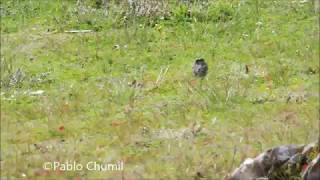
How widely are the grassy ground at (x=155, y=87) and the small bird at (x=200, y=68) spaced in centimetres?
11

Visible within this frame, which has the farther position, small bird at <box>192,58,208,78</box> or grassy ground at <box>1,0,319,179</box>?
small bird at <box>192,58,208,78</box>

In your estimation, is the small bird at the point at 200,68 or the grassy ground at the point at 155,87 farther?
the small bird at the point at 200,68

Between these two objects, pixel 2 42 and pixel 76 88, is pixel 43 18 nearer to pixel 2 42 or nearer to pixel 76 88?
pixel 2 42

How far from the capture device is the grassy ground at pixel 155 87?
24.2 feet

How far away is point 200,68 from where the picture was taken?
30.4 feet

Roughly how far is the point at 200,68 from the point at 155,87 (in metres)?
0.70

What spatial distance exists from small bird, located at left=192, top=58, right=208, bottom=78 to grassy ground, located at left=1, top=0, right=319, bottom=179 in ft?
0.37

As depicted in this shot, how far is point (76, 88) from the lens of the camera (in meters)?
9.13

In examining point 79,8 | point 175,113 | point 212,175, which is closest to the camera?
point 212,175

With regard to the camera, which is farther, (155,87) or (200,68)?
(200,68)

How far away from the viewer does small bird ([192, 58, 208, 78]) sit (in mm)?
9256

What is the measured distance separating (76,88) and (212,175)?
2.93 meters

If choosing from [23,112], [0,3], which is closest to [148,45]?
[23,112]

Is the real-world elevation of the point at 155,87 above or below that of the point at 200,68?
below
